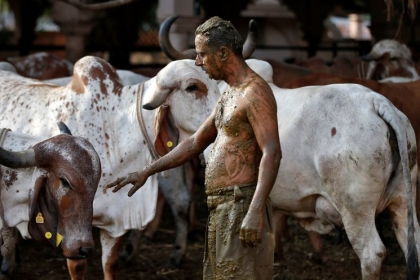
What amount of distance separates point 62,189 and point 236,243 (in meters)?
1.04

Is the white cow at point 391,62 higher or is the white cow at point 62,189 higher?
the white cow at point 62,189

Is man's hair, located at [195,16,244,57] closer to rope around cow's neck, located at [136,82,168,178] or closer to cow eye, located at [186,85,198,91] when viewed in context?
cow eye, located at [186,85,198,91]

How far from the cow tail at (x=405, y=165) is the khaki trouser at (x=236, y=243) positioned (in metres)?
1.60

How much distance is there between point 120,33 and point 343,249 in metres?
9.21

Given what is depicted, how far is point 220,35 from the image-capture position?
4.67 m

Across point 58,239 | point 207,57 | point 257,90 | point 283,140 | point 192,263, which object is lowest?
point 192,263

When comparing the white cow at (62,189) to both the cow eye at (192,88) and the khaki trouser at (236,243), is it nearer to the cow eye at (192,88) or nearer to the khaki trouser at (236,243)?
the khaki trouser at (236,243)

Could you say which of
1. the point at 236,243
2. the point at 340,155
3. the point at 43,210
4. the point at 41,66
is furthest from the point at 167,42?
the point at 41,66

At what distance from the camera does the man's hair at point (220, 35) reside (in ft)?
15.3

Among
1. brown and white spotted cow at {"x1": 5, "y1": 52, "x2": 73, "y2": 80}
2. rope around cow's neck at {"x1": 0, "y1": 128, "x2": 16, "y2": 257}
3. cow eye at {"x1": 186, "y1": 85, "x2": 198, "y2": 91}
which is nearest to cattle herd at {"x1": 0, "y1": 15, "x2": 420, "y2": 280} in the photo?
cow eye at {"x1": 186, "y1": 85, "x2": 198, "y2": 91}

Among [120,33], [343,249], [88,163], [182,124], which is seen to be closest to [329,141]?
[182,124]

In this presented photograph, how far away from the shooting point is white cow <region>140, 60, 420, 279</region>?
621 centimetres

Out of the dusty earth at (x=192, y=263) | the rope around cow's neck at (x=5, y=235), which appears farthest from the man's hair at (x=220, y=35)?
the dusty earth at (x=192, y=263)

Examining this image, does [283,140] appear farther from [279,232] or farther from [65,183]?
[65,183]
